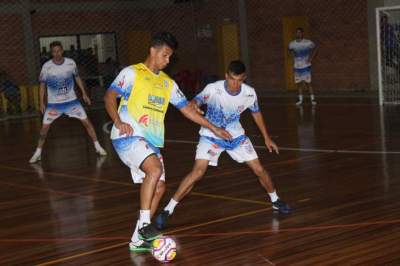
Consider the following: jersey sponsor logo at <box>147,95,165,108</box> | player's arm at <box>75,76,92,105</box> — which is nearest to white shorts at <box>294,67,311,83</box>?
player's arm at <box>75,76,92,105</box>

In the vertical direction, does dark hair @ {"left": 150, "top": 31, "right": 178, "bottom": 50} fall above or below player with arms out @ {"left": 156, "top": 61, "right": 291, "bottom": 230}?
above

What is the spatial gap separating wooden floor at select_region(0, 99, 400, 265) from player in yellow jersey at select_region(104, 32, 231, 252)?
0.42 metres

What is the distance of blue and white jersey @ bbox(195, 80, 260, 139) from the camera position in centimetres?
712

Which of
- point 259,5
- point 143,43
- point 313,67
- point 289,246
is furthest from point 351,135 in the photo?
point 143,43

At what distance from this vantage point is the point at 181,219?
24.3 feet

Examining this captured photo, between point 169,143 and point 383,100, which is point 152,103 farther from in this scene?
point 383,100

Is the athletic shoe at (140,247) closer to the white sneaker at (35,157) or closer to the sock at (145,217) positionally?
the sock at (145,217)

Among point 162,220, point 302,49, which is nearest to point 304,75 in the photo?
point 302,49

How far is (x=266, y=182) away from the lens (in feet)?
23.9

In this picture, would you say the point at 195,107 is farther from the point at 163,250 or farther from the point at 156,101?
the point at 163,250

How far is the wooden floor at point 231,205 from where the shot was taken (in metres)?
6.03

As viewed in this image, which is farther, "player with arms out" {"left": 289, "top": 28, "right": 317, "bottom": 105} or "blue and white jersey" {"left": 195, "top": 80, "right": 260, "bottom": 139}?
"player with arms out" {"left": 289, "top": 28, "right": 317, "bottom": 105}

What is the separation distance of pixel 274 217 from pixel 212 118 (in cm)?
117

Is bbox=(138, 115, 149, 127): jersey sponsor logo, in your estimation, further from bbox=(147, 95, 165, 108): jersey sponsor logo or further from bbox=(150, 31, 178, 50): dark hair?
bbox=(150, 31, 178, 50): dark hair
